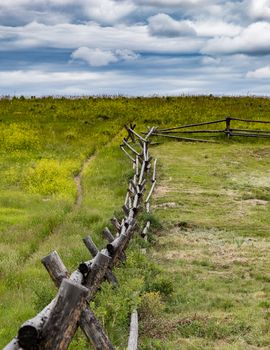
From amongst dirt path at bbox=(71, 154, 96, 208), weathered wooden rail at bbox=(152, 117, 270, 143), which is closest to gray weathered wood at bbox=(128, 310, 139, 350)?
dirt path at bbox=(71, 154, 96, 208)

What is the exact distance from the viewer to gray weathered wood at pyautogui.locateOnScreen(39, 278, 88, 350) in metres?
4.60

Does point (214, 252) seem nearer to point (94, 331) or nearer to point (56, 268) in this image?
point (56, 268)

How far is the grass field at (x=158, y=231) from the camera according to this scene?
26.6 feet

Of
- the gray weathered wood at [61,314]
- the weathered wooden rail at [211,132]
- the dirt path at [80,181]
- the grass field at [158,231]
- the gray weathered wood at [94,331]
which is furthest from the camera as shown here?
the weathered wooden rail at [211,132]

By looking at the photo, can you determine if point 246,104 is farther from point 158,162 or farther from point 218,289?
point 218,289

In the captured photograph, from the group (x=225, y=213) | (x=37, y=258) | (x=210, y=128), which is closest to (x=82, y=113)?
(x=210, y=128)

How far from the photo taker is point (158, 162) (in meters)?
24.1

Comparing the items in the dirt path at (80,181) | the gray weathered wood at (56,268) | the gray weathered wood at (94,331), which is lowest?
the dirt path at (80,181)

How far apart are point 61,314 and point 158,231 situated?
9.80m

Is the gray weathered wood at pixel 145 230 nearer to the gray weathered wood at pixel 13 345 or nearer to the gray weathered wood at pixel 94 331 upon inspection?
the gray weathered wood at pixel 94 331

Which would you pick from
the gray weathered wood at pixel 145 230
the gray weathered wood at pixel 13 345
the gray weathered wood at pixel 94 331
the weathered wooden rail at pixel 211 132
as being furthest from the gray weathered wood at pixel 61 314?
the weathered wooden rail at pixel 211 132

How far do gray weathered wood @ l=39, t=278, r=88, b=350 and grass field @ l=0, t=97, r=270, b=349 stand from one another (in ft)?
6.18

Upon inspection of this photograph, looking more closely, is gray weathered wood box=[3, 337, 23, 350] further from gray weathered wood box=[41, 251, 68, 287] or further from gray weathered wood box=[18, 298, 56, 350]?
gray weathered wood box=[41, 251, 68, 287]

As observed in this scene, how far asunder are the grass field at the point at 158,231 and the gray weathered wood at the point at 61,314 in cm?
188
